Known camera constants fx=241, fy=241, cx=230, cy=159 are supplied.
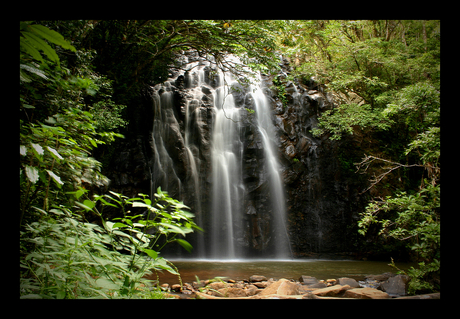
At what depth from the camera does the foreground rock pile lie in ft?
10.8

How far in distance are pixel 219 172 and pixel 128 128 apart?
342 centimetres

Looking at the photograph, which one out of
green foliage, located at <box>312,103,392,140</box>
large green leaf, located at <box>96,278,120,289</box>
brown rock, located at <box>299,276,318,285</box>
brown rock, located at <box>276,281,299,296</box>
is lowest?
Result: brown rock, located at <box>299,276,318,285</box>

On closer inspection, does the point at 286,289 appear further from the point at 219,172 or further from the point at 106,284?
the point at 219,172

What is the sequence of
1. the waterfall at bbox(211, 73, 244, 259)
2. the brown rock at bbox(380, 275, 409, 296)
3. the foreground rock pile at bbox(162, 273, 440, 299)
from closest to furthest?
the foreground rock pile at bbox(162, 273, 440, 299), the brown rock at bbox(380, 275, 409, 296), the waterfall at bbox(211, 73, 244, 259)

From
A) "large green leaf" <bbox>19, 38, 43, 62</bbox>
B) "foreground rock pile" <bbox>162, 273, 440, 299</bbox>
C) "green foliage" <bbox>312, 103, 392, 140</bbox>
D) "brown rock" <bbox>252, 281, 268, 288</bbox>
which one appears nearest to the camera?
"large green leaf" <bbox>19, 38, 43, 62</bbox>

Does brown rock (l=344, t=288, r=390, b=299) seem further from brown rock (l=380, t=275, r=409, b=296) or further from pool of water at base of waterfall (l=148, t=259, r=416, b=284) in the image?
pool of water at base of waterfall (l=148, t=259, r=416, b=284)

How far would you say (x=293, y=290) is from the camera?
340cm

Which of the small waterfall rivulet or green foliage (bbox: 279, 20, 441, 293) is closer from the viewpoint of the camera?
green foliage (bbox: 279, 20, 441, 293)

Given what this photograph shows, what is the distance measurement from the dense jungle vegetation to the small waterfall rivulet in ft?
3.21

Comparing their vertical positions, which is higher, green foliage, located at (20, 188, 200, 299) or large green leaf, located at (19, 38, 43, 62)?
large green leaf, located at (19, 38, 43, 62)

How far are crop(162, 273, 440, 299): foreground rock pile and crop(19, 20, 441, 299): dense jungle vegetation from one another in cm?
73

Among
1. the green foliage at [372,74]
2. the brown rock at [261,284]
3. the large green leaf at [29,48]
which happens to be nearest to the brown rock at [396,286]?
the brown rock at [261,284]

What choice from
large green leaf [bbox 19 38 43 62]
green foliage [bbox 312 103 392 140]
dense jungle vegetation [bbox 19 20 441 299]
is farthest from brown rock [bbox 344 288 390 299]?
green foliage [bbox 312 103 392 140]
